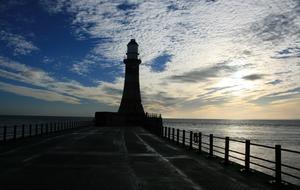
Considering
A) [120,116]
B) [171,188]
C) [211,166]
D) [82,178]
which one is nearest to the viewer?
[171,188]

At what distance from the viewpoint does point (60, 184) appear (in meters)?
9.83

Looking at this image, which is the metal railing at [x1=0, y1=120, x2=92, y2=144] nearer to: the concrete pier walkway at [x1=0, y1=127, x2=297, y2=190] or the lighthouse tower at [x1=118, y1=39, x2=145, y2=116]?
the lighthouse tower at [x1=118, y1=39, x2=145, y2=116]

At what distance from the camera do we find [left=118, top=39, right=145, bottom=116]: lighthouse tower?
70.8 metres

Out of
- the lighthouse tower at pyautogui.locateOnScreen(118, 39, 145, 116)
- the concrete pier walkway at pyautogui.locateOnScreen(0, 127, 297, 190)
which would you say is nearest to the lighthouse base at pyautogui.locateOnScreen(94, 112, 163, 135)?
the lighthouse tower at pyautogui.locateOnScreen(118, 39, 145, 116)

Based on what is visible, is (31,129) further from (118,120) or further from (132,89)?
(132,89)

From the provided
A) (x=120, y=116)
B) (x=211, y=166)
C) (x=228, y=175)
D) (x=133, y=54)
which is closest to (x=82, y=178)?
(x=228, y=175)

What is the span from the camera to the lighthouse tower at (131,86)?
2788 inches

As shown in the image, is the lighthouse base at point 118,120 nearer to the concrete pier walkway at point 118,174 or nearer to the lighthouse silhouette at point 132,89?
the lighthouse silhouette at point 132,89

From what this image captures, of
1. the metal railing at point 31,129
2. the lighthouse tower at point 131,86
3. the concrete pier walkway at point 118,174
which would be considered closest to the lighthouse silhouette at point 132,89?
the lighthouse tower at point 131,86

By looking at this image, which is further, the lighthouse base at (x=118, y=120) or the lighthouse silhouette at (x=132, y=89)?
the lighthouse silhouette at (x=132, y=89)

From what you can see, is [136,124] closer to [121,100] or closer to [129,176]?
[121,100]

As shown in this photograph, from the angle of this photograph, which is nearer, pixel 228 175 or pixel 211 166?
pixel 228 175

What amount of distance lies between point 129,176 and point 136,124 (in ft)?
184

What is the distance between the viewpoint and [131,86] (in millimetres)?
71000
